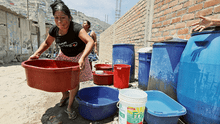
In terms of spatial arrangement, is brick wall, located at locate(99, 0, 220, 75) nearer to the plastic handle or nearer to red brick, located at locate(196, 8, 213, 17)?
red brick, located at locate(196, 8, 213, 17)

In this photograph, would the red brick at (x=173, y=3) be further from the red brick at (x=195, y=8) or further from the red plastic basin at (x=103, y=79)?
the red plastic basin at (x=103, y=79)

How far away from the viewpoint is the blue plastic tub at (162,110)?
119 centimetres

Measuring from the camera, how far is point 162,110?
1492mm

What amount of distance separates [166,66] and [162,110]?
2.12 feet

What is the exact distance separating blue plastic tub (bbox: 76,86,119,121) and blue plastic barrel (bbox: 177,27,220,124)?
91cm

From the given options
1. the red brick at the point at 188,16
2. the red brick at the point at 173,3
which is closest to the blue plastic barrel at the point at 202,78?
the red brick at the point at 188,16

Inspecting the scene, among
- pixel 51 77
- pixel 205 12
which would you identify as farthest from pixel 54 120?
pixel 205 12

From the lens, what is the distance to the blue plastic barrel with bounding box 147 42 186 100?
160cm

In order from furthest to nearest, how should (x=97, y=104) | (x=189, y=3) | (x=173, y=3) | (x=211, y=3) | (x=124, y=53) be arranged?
(x=124, y=53), (x=173, y=3), (x=189, y=3), (x=211, y=3), (x=97, y=104)

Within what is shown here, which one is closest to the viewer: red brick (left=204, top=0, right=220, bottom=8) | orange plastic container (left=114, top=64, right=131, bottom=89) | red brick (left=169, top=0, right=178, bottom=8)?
red brick (left=204, top=0, right=220, bottom=8)

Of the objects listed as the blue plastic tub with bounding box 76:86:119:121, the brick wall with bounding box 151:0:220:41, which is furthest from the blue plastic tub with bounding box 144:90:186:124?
the brick wall with bounding box 151:0:220:41

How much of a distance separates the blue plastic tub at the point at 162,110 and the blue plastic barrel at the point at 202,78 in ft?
0.48

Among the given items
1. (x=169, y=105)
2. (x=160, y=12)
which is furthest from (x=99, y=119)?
(x=160, y=12)

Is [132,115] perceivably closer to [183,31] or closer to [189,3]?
[183,31]
